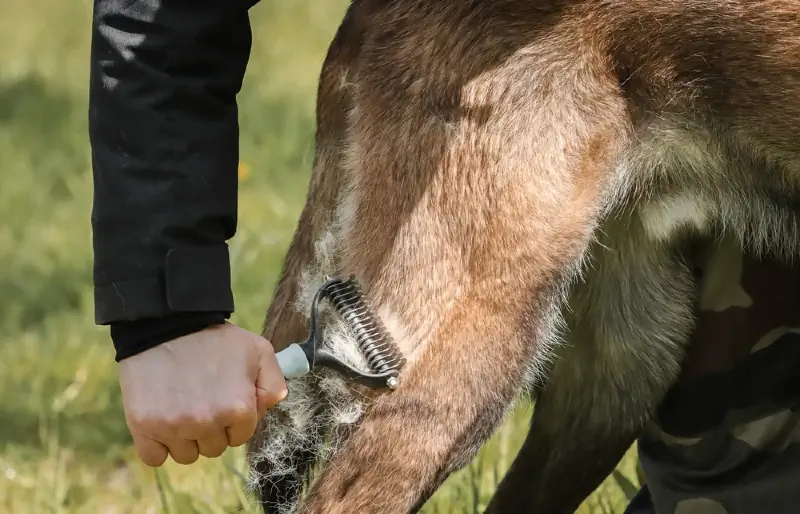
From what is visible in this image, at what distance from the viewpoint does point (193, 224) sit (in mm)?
1703

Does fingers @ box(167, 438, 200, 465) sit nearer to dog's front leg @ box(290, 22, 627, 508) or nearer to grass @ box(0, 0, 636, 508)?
dog's front leg @ box(290, 22, 627, 508)

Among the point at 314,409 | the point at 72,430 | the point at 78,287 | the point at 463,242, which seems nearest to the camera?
the point at 463,242

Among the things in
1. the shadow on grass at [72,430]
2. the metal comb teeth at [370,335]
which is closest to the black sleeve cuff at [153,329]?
the metal comb teeth at [370,335]

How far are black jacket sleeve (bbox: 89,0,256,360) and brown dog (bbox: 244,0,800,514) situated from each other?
0.34m

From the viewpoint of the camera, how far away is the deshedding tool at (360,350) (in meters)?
1.91

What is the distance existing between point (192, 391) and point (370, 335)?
13.1 inches

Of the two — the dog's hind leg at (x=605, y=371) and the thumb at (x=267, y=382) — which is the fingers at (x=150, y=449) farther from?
the dog's hind leg at (x=605, y=371)

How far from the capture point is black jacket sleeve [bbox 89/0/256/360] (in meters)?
1.67

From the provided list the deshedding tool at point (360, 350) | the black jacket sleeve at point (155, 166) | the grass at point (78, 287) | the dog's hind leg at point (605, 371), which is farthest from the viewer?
the grass at point (78, 287)

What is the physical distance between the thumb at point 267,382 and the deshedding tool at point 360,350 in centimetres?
9

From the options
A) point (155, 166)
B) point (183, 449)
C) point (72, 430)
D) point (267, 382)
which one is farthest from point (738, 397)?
point (72, 430)

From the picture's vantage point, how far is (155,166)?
1.68 metres

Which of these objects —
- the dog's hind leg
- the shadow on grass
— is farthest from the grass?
the dog's hind leg

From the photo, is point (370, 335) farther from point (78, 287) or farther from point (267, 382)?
point (78, 287)
